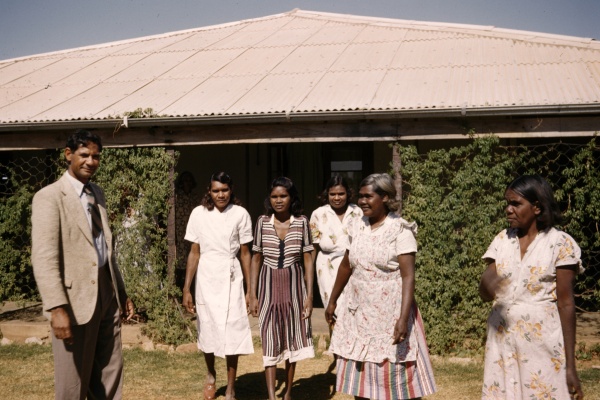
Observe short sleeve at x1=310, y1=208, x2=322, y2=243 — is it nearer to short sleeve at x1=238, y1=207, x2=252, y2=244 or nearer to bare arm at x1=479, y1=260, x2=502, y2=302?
short sleeve at x1=238, y1=207, x2=252, y2=244

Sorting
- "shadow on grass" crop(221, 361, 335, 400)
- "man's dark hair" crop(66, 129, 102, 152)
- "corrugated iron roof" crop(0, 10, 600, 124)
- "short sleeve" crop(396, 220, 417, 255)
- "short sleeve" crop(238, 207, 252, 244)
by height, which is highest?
"corrugated iron roof" crop(0, 10, 600, 124)

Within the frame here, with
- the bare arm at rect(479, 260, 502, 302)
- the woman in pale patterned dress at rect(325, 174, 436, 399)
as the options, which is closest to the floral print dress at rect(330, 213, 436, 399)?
the woman in pale patterned dress at rect(325, 174, 436, 399)

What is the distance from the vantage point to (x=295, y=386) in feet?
18.5

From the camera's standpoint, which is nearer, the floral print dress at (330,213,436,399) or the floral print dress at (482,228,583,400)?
the floral print dress at (482,228,583,400)

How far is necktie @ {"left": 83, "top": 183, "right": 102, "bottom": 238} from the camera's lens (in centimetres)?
359

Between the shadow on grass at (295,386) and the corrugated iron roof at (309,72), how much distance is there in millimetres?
2888

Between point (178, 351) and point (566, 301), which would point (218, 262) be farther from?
point (566, 301)

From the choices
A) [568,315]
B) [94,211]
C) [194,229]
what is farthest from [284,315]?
[568,315]

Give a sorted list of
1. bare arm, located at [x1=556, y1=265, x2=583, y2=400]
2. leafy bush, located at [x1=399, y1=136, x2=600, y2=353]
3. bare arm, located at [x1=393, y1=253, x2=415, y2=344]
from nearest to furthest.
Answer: bare arm, located at [x1=556, y1=265, x2=583, y2=400] → bare arm, located at [x1=393, y1=253, x2=415, y2=344] → leafy bush, located at [x1=399, y1=136, x2=600, y2=353]

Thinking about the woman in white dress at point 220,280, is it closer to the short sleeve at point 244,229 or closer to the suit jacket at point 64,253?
the short sleeve at point 244,229

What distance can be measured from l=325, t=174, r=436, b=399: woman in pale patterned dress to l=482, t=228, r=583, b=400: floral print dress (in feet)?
1.93

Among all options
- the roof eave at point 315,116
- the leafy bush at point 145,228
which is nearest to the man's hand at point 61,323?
the leafy bush at point 145,228

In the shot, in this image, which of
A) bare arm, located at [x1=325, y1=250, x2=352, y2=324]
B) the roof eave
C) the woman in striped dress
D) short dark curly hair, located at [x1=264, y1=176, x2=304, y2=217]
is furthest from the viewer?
the roof eave

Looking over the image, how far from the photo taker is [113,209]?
7.24 meters
